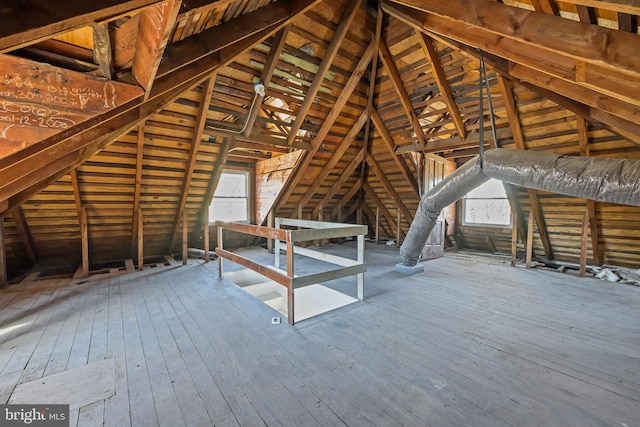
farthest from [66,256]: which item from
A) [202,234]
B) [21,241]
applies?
[202,234]

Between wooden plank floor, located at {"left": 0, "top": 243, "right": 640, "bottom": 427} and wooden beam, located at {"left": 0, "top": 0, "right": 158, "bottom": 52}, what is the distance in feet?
6.12

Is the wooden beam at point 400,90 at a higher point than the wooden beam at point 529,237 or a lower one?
higher

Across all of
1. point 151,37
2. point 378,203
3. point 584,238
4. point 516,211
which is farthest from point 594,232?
point 151,37

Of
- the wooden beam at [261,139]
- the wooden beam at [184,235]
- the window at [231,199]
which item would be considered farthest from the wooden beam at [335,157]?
the wooden beam at [184,235]

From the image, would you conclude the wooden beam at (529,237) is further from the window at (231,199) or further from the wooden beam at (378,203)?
the window at (231,199)

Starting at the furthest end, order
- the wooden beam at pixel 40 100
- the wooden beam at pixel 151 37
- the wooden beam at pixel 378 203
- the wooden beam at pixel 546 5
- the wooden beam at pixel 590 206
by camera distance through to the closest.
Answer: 1. the wooden beam at pixel 378 203
2. the wooden beam at pixel 590 206
3. the wooden beam at pixel 546 5
4. the wooden beam at pixel 40 100
5. the wooden beam at pixel 151 37

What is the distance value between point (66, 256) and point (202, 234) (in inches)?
92.7

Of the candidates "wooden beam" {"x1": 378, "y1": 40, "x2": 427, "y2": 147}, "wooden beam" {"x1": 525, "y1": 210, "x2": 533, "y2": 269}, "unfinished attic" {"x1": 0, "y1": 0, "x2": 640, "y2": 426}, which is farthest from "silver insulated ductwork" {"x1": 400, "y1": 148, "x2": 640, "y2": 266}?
"wooden beam" {"x1": 525, "y1": 210, "x2": 533, "y2": 269}

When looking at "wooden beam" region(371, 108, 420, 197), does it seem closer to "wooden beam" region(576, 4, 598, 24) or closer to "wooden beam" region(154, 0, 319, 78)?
"wooden beam" region(154, 0, 319, 78)

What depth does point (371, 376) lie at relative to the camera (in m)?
1.91

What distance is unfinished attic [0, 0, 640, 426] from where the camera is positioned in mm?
1525

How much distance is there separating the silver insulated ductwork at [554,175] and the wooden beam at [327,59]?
7.57 ft

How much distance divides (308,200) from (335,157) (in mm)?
1374

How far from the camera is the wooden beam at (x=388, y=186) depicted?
20.6ft
